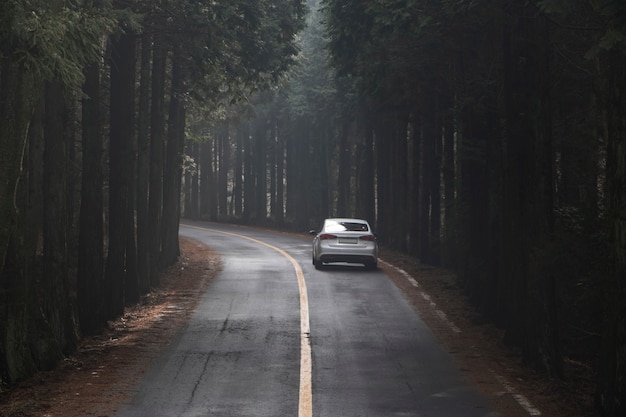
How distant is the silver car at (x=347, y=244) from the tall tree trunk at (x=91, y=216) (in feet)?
38.5

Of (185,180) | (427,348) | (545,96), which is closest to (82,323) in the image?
(427,348)

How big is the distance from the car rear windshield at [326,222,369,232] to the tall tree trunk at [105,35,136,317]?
9713 millimetres

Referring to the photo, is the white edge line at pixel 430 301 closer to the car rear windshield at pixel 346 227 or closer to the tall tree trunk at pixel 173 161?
the car rear windshield at pixel 346 227

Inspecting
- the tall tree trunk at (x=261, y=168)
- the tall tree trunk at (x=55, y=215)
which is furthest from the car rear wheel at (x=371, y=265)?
the tall tree trunk at (x=261, y=168)

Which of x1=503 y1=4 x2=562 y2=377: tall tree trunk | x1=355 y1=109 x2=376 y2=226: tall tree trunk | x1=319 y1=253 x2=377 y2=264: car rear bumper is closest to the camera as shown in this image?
x1=503 y1=4 x2=562 y2=377: tall tree trunk

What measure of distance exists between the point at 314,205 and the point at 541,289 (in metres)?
49.6

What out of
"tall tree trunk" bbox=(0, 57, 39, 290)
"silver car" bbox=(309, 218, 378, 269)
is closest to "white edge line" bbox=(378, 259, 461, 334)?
"silver car" bbox=(309, 218, 378, 269)

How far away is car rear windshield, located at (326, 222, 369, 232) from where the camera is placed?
3038 cm

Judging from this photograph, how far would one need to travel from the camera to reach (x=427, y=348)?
16812 mm

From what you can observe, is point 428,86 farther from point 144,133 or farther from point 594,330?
point 594,330

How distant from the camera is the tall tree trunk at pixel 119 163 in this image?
832 inches

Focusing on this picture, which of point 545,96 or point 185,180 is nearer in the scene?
point 545,96

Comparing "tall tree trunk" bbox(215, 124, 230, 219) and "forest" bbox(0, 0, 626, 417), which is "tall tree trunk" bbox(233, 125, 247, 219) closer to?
"tall tree trunk" bbox(215, 124, 230, 219)

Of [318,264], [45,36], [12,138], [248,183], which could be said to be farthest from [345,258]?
[248,183]
